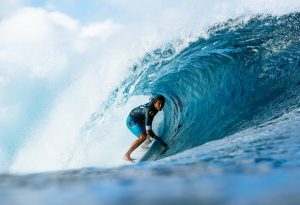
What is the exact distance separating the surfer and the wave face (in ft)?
1.02

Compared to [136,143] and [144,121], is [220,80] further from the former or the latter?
[136,143]

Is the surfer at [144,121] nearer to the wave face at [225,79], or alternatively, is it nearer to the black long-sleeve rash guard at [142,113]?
the black long-sleeve rash guard at [142,113]

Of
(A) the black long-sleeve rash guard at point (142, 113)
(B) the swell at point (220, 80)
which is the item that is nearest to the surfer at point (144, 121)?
(A) the black long-sleeve rash guard at point (142, 113)

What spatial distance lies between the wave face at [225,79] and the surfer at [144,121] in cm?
31

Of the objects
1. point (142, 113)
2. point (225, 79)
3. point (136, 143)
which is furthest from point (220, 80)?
point (136, 143)

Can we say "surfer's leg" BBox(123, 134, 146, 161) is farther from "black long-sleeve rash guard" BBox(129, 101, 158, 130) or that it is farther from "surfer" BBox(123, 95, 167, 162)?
"black long-sleeve rash guard" BBox(129, 101, 158, 130)

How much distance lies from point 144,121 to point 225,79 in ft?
7.01

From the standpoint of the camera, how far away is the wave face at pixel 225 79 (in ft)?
21.7

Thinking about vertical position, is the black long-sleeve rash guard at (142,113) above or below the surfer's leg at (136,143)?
above

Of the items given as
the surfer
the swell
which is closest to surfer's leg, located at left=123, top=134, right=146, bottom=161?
the surfer

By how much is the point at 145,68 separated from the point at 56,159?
10.1ft

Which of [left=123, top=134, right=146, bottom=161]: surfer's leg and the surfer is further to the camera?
[left=123, top=134, right=146, bottom=161]: surfer's leg

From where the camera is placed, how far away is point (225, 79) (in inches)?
319

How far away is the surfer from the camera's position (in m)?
6.58
